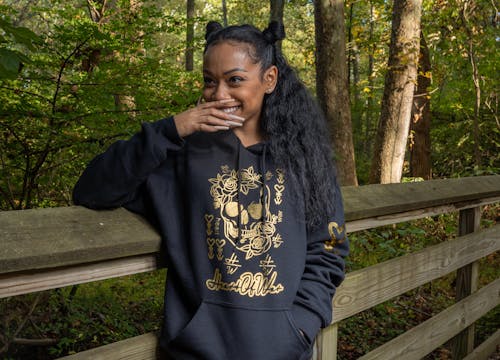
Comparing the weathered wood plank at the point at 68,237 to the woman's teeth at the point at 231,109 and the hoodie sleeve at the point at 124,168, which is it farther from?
the woman's teeth at the point at 231,109

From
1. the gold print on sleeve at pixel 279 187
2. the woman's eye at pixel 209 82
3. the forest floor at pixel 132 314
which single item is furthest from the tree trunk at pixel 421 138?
the woman's eye at pixel 209 82

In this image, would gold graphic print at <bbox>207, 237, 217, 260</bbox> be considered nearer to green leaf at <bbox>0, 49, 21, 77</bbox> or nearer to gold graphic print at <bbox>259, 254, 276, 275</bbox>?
gold graphic print at <bbox>259, 254, 276, 275</bbox>

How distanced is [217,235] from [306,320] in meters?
0.45

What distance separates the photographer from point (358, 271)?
2.26m

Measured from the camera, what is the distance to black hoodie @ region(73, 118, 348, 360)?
1.50 m

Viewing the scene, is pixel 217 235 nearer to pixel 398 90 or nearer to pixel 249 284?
pixel 249 284

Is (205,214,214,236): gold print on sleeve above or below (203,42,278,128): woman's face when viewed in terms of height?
below

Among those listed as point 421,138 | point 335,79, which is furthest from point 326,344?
point 421,138

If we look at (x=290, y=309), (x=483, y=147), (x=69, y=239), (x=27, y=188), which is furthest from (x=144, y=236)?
(x=483, y=147)

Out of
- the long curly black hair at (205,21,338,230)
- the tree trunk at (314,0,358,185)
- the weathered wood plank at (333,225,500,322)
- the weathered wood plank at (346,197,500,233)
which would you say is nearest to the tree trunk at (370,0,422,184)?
the tree trunk at (314,0,358,185)

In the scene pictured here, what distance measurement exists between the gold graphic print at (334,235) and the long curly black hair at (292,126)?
0.17 feet

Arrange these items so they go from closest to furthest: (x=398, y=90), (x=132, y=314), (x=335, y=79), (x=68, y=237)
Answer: (x=68, y=237) → (x=132, y=314) → (x=335, y=79) → (x=398, y=90)


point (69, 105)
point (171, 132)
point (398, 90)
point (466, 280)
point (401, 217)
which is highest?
point (398, 90)

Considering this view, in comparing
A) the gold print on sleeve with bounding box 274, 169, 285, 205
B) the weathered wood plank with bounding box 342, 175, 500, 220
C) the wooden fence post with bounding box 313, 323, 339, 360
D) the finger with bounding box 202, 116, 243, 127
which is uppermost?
the finger with bounding box 202, 116, 243, 127
